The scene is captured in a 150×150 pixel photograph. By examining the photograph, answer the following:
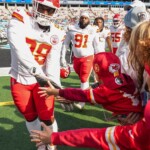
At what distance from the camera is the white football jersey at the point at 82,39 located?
5648 mm

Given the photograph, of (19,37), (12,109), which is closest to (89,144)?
(19,37)

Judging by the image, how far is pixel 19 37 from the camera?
9.71 ft

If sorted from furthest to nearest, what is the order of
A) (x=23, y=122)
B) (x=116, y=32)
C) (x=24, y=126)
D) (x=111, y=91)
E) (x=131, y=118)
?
(x=116, y=32) < (x=23, y=122) < (x=24, y=126) < (x=131, y=118) < (x=111, y=91)

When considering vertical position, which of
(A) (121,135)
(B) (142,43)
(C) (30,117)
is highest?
(B) (142,43)

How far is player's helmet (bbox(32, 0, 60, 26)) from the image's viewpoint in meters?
2.95

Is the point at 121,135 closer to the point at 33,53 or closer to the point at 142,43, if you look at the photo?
the point at 142,43

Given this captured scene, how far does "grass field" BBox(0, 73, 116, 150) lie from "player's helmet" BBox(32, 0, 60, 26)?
150 centimetres

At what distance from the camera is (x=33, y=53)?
317cm

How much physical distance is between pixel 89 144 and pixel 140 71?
27.6 inches

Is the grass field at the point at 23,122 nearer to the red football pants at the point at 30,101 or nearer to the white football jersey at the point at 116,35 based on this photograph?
the red football pants at the point at 30,101

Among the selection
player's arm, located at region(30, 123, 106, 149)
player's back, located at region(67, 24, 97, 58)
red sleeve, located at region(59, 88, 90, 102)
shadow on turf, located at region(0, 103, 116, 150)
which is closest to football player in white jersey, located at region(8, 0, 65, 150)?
shadow on turf, located at region(0, 103, 116, 150)

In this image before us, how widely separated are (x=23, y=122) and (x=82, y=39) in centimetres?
209

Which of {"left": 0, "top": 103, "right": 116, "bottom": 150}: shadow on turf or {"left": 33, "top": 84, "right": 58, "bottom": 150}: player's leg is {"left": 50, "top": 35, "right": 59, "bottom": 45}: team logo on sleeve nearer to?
{"left": 33, "top": 84, "right": 58, "bottom": 150}: player's leg

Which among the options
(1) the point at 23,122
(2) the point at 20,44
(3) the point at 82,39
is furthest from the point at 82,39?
(2) the point at 20,44
